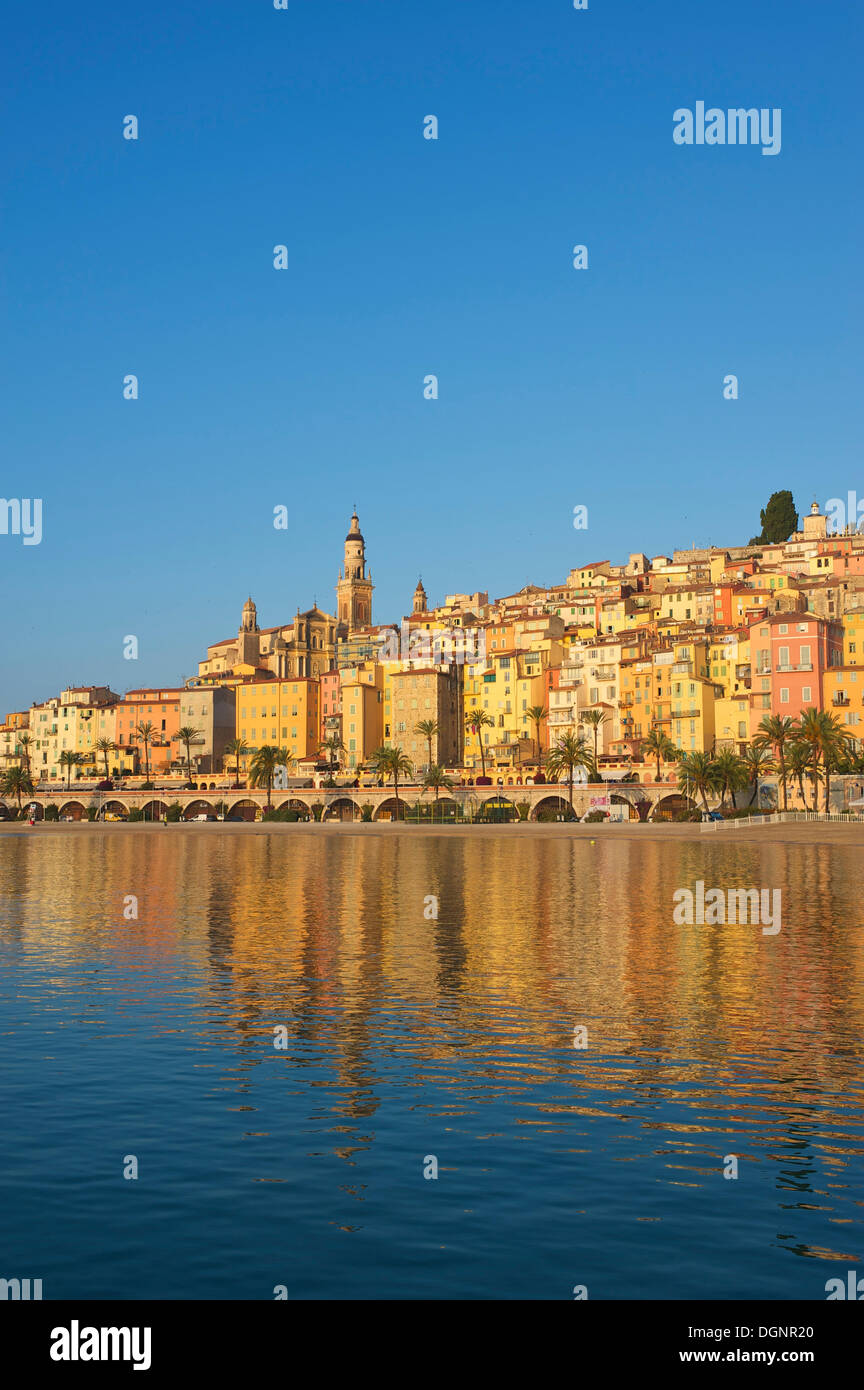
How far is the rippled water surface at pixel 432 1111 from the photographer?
1346 centimetres

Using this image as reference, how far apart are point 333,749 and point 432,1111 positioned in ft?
549

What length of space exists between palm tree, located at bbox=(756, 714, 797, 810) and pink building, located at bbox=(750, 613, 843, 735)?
379cm

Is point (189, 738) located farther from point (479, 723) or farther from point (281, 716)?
point (479, 723)

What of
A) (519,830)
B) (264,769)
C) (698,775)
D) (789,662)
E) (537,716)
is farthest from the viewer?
(264,769)

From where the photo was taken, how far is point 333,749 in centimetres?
18575

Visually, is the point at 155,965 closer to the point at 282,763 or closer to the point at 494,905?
the point at 494,905

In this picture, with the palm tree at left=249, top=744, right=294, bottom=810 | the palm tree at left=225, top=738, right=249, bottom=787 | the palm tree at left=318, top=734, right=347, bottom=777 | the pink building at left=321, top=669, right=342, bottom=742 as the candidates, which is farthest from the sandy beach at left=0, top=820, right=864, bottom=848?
the pink building at left=321, top=669, right=342, bottom=742

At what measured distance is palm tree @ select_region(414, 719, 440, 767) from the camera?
166m

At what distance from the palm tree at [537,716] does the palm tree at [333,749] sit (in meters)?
29.4

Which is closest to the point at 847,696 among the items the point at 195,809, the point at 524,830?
the point at 524,830
